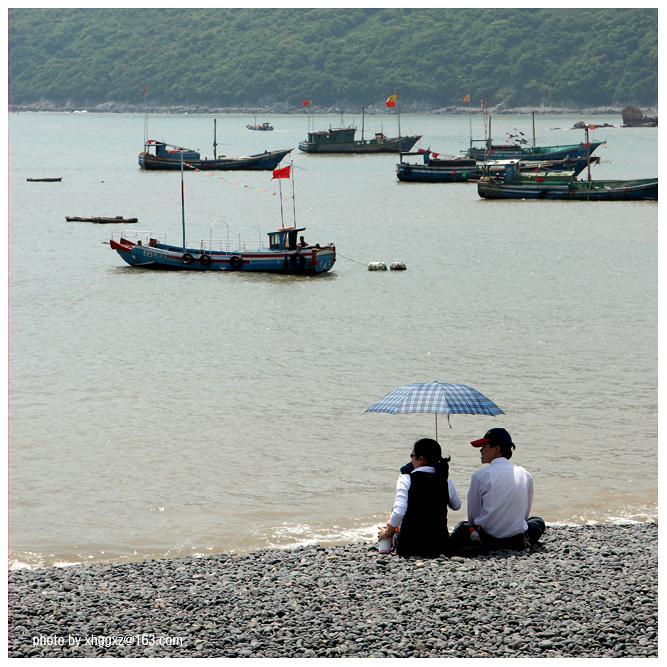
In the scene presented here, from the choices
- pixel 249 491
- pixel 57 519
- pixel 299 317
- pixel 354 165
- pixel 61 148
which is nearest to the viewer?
pixel 57 519

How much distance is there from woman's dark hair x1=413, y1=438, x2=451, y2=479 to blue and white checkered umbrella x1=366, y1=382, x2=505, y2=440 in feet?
2.51

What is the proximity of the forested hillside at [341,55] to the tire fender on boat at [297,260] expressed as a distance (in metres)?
128

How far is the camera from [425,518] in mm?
8086

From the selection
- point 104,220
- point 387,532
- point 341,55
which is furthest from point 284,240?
point 341,55

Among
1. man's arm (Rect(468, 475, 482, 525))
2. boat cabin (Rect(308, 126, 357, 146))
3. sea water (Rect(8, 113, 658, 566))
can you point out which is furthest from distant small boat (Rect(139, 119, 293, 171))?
man's arm (Rect(468, 475, 482, 525))

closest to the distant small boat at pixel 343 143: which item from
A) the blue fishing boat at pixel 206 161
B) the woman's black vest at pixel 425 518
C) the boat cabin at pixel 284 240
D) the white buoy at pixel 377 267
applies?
the blue fishing boat at pixel 206 161

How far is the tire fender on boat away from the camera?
96.2 feet

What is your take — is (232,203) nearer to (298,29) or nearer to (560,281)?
(560,281)

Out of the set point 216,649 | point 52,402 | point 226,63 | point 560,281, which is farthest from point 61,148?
point 216,649

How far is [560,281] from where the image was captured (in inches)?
1119

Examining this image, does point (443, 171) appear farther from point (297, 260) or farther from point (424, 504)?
point (424, 504)

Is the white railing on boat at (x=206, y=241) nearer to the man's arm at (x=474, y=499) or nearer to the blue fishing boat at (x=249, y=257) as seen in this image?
the blue fishing boat at (x=249, y=257)

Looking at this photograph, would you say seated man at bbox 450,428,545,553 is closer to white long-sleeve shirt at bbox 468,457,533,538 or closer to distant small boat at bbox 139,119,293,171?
white long-sleeve shirt at bbox 468,457,533,538

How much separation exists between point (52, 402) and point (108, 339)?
213 inches
